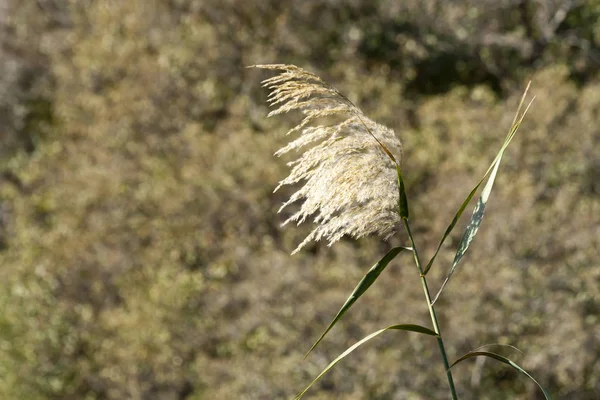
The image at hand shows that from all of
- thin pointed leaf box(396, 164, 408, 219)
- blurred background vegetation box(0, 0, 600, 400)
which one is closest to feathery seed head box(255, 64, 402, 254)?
thin pointed leaf box(396, 164, 408, 219)

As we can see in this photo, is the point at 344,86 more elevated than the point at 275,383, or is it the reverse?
the point at 344,86

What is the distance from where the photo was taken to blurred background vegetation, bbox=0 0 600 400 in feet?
33.5

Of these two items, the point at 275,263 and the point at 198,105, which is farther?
the point at 198,105

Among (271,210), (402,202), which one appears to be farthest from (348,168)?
(271,210)

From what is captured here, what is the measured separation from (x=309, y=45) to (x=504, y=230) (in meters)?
→ 4.83

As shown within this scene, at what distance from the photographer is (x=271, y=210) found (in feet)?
40.3

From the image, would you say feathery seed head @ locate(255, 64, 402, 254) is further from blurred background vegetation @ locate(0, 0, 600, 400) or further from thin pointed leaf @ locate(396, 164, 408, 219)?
blurred background vegetation @ locate(0, 0, 600, 400)

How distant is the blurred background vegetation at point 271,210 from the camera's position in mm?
10211

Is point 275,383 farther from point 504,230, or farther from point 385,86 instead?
point 385,86

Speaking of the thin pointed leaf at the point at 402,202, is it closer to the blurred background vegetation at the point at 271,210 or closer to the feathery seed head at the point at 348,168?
the feathery seed head at the point at 348,168

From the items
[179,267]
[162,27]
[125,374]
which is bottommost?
[125,374]

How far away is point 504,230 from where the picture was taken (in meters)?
10.4

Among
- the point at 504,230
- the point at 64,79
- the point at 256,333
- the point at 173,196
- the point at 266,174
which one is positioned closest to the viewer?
the point at 504,230

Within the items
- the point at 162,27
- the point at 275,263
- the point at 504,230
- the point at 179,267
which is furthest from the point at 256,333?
the point at 162,27
